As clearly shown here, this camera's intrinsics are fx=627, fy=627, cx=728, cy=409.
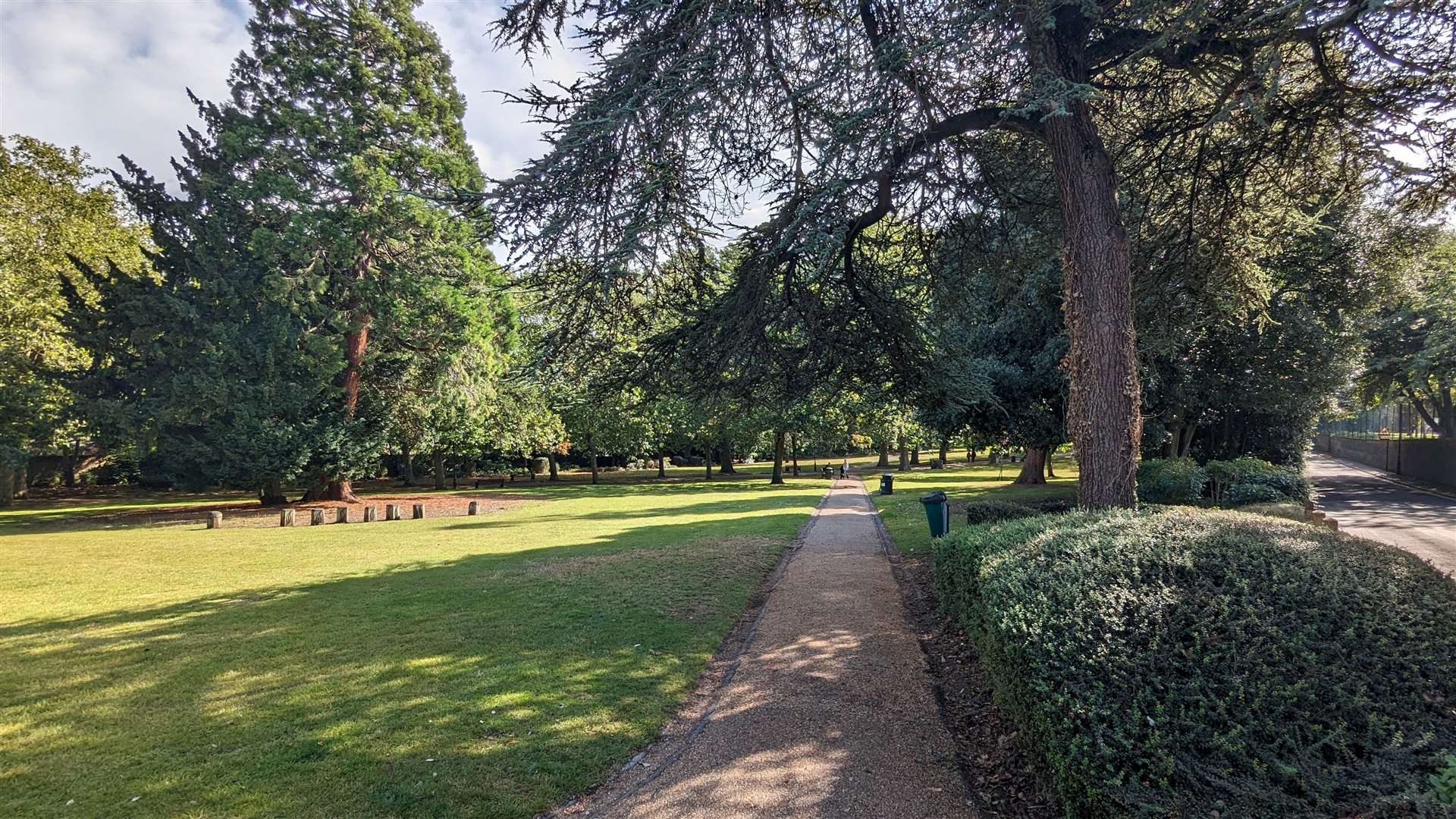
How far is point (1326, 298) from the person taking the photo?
49.3ft

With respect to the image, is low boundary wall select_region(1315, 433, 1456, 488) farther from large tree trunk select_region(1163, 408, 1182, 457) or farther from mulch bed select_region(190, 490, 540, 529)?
mulch bed select_region(190, 490, 540, 529)

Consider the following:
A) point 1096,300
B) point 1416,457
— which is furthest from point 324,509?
point 1416,457

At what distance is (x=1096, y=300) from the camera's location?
5992mm

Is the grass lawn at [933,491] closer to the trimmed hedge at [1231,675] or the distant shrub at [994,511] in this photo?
the distant shrub at [994,511]

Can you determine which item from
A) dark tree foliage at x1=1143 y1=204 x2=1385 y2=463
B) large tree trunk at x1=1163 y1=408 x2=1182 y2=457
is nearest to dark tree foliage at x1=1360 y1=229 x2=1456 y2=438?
dark tree foliage at x1=1143 y1=204 x2=1385 y2=463

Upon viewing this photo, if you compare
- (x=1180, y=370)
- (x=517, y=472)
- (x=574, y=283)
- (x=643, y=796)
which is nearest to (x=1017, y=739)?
(x=643, y=796)

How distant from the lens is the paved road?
37.3ft

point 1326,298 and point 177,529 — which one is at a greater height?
point 1326,298

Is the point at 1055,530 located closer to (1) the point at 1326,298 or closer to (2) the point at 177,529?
(1) the point at 1326,298

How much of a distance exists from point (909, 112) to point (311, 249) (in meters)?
21.1

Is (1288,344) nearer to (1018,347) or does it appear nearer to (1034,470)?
(1018,347)

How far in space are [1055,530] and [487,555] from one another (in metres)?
10.1

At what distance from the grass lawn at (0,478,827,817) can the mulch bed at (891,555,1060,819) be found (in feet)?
6.84

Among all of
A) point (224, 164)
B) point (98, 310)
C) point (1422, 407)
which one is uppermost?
point (224, 164)
